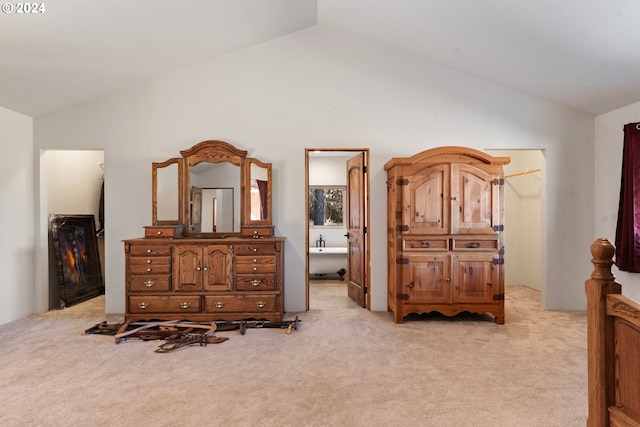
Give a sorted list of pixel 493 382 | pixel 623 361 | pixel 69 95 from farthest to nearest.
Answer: pixel 69 95 < pixel 493 382 < pixel 623 361

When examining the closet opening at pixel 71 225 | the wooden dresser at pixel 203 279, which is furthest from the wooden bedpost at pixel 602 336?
the closet opening at pixel 71 225

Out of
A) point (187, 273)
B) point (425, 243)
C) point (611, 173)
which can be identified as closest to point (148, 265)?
point (187, 273)

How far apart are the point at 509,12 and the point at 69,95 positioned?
4661 mm

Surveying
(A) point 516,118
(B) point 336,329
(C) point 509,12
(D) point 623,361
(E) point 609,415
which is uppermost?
(C) point 509,12

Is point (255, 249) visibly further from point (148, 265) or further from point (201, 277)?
point (148, 265)

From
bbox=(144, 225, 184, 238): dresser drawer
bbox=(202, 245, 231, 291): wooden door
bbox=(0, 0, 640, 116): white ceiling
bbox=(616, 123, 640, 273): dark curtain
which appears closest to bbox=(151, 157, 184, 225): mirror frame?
bbox=(144, 225, 184, 238): dresser drawer

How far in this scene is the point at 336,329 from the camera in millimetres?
3814

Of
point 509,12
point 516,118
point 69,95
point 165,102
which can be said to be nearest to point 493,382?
point 509,12

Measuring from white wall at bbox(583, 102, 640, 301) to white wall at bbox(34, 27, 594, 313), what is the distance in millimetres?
104

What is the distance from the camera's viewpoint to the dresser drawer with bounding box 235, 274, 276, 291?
3.95 m

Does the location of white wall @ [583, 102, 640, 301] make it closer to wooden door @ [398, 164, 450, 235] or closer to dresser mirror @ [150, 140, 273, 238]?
wooden door @ [398, 164, 450, 235]

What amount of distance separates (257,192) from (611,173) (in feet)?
13.7

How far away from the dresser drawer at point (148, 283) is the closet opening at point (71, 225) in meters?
1.30

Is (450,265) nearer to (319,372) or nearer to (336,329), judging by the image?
(336,329)
